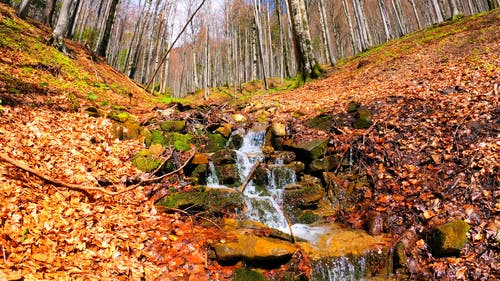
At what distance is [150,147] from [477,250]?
6588 mm

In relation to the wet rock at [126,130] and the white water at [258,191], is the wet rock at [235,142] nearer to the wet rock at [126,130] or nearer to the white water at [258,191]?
the white water at [258,191]

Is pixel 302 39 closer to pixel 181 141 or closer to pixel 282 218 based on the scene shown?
pixel 181 141

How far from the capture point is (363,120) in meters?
7.43

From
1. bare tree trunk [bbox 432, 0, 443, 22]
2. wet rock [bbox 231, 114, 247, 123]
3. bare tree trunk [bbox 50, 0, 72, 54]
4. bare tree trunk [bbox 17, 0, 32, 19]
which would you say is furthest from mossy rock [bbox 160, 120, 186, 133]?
bare tree trunk [bbox 432, 0, 443, 22]

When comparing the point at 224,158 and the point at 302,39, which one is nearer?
the point at 224,158

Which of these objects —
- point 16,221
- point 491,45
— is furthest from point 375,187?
point 491,45

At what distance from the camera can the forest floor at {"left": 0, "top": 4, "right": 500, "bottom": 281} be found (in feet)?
12.3

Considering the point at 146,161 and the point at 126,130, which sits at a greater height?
the point at 126,130

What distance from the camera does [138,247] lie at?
420 cm

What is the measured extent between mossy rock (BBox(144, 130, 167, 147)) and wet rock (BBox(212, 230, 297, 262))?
407 cm

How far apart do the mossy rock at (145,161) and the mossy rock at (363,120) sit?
4.99 meters

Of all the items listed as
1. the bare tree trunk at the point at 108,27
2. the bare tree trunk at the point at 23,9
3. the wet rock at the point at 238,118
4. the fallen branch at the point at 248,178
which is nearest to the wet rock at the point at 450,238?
the fallen branch at the point at 248,178

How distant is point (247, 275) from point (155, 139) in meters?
4.81

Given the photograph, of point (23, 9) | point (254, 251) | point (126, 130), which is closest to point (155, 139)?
point (126, 130)
